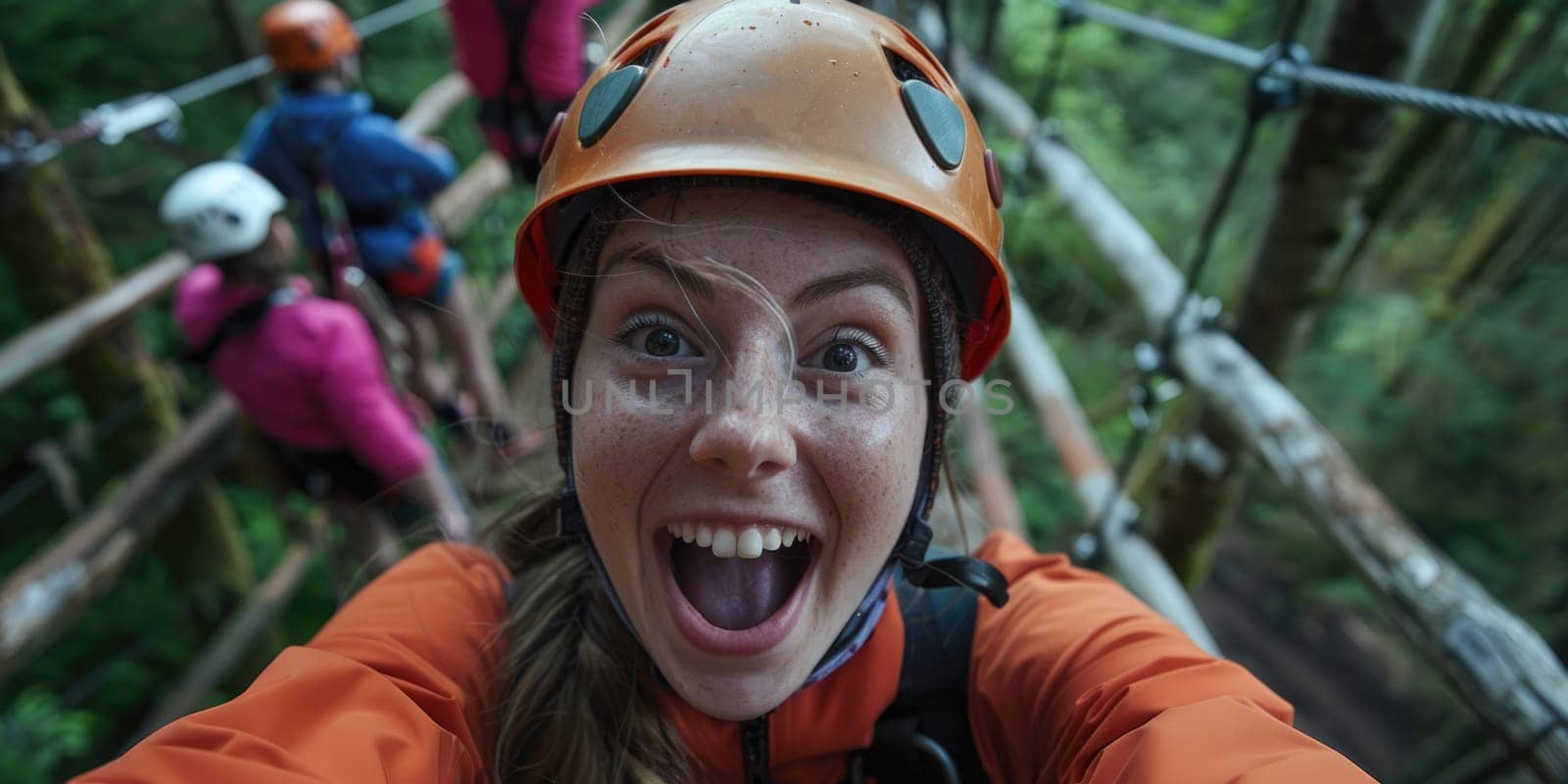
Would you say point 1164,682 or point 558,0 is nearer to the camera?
point 1164,682

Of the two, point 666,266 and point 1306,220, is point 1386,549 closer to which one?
point 1306,220

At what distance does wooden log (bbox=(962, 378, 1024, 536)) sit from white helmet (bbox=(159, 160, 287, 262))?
263cm

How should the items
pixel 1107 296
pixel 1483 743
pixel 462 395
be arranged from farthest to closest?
pixel 1107 296 < pixel 1483 743 < pixel 462 395

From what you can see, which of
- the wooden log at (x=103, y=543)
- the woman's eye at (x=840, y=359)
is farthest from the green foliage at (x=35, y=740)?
the woman's eye at (x=840, y=359)

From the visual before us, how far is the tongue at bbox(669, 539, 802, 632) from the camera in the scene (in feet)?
4.36

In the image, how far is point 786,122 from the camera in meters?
1.21

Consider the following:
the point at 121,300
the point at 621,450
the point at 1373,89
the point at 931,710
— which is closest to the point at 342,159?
the point at 121,300

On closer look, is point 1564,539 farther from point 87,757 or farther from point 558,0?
point 87,757

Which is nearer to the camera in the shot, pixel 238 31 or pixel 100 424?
pixel 100 424

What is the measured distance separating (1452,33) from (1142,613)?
5.75 metres

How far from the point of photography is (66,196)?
342cm

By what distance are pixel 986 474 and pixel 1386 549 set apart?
183 centimetres

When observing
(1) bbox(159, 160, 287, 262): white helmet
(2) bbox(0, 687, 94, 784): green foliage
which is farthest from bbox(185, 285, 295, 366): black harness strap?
(2) bbox(0, 687, 94, 784): green foliage

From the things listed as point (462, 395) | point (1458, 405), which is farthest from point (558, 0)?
point (1458, 405)
